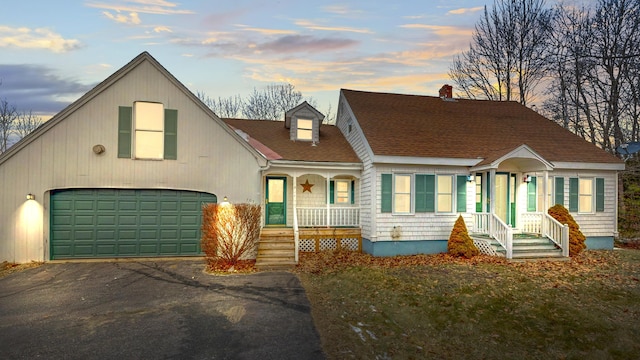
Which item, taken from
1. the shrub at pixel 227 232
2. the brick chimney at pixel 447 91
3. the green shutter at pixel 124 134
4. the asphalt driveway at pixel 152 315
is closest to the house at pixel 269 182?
the green shutter at pixel 124 134

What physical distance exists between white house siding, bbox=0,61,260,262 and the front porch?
8326mm

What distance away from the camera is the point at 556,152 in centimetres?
1391

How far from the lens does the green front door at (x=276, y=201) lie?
47.1ft

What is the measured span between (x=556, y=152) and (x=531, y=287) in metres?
8.10

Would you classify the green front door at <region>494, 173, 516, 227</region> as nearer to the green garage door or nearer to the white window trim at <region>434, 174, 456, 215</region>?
the white window trim at <region>434, 174, 456, 215</region>

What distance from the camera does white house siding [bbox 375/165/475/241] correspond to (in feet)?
40.3

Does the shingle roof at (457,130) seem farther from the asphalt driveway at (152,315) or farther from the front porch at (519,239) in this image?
the asphalt driveway at (152,315)

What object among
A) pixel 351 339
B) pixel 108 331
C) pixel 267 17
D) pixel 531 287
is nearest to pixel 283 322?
pixel 351 339

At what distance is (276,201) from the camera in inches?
569

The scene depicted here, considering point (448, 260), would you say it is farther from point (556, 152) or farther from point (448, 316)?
point (556, 152)

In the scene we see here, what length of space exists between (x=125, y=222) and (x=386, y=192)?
9.33m

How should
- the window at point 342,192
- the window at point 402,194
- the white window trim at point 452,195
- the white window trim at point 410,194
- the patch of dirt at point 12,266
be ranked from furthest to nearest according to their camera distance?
the window at point 342,192
the white window trim at point 452,195
the window at point 402,194
the white window trim at point 410,194
the patch of dirt at point 12,266

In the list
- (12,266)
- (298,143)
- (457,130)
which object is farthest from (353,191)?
(12,266)

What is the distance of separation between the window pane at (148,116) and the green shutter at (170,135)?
18 cm
